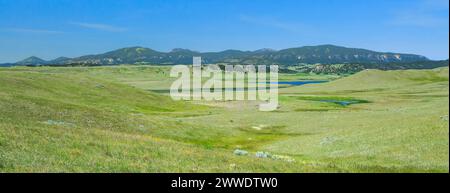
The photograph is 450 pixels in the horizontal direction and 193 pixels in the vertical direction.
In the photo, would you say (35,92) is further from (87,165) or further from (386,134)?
(87,165)

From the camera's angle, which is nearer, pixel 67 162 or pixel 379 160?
pixel 67 162

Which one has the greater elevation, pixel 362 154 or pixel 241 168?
pixel 241 168

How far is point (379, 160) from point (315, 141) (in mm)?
16809

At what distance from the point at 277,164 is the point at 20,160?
38.7ft

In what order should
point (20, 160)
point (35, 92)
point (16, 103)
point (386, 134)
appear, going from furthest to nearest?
point (35, 92), point (16, 103), point (386, 134), point (20, 160)

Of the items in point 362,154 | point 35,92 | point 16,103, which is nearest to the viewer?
point 362,154

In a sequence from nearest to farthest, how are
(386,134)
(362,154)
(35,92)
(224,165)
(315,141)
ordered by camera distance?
(224,165) < (362,154) < (386,134) < (315,141) < (35,92)

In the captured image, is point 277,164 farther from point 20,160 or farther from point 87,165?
point 20,160
